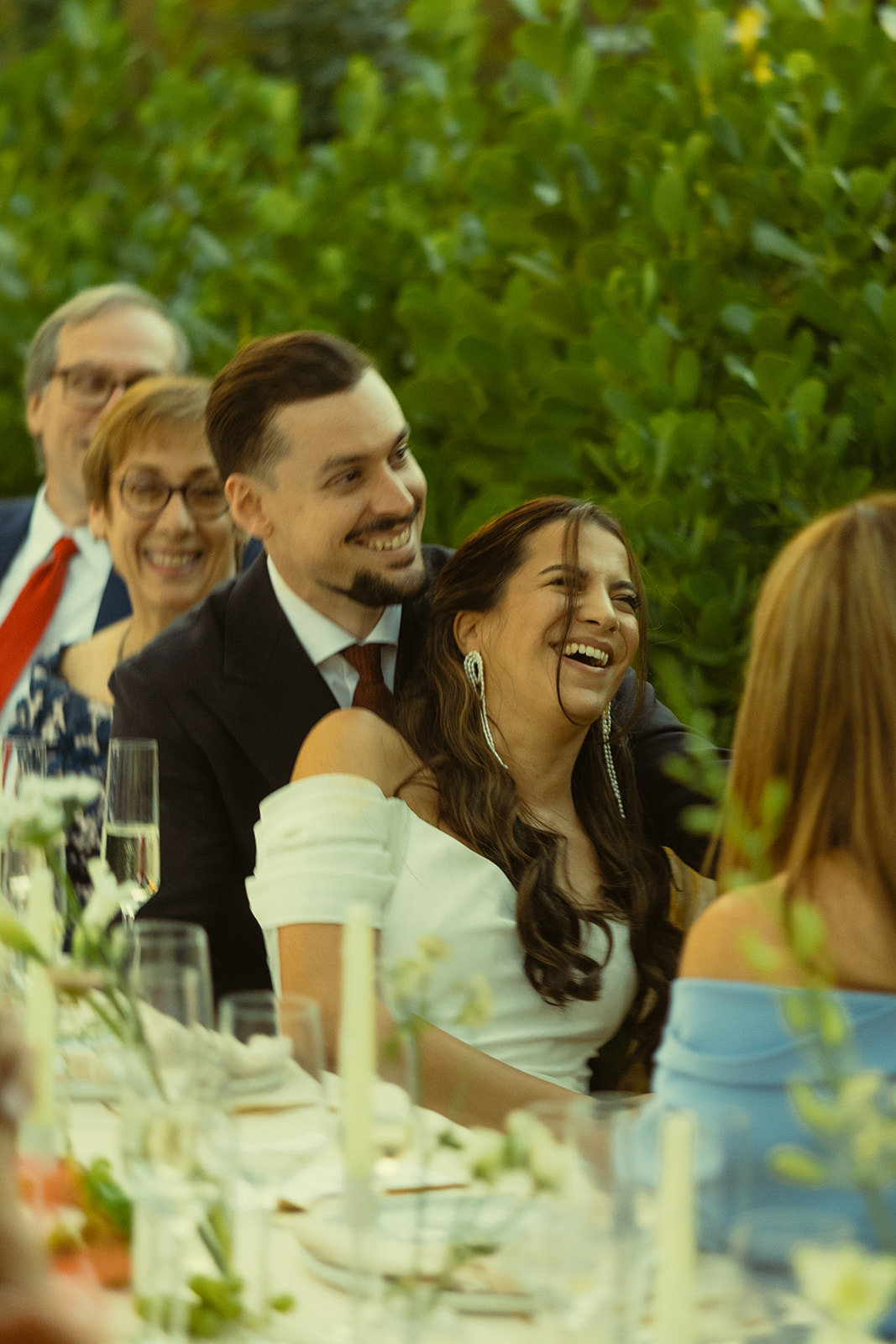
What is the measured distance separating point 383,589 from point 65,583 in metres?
1.35

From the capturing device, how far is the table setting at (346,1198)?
109 centimetres

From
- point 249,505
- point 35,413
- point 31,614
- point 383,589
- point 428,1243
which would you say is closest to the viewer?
point 428,1243

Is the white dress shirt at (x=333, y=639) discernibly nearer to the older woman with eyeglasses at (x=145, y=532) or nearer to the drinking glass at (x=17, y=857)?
the older woman with eyeglasses at (x=145, y=532)

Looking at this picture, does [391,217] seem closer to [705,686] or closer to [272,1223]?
[705,686]

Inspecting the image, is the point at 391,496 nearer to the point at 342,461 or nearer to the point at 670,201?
the point at 342,461

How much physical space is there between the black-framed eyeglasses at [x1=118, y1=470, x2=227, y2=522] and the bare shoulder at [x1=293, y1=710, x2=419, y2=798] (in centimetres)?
99

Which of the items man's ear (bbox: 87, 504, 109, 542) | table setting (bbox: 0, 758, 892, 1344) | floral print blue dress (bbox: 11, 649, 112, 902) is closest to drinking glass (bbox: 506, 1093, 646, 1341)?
table setting (bbox: 0, 758, 892, 1344)

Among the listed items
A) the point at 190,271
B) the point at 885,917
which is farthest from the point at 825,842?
the point at 190,271

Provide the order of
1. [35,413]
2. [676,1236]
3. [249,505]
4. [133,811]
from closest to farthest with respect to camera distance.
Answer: [676,1236] < [133,811] < [249,505] < [35,413]

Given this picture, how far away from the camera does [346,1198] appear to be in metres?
1.27

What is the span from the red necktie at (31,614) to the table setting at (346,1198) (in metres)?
2.09

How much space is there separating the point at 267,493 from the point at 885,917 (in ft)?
5.35

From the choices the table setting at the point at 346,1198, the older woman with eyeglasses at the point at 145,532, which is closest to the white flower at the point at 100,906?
the table setting at the point at 346,1198

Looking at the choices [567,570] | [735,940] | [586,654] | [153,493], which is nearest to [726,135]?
[567,570]
